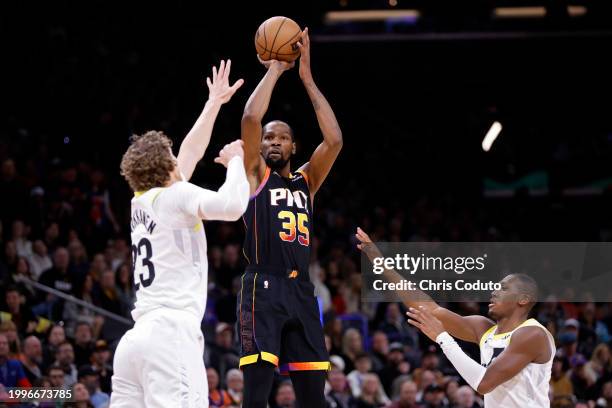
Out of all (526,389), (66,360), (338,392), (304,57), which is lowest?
(526,389)

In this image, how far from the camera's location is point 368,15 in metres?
18.5

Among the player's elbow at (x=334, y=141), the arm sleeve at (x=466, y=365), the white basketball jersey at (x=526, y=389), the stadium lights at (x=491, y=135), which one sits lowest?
the white basketball jersey at (x=526, y=389)

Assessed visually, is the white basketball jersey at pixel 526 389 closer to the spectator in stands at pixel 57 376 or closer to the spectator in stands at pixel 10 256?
the spectator in stands at pixel 57 376

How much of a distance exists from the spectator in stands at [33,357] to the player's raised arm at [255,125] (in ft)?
14.5

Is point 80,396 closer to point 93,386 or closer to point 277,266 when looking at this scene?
point 93,386

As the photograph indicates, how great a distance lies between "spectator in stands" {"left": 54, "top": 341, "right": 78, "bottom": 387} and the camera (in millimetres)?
10344

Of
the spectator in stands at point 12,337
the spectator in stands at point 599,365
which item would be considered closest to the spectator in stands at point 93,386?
the spectator in stands at point 12,337

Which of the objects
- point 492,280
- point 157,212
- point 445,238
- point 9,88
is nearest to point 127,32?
point 9,88

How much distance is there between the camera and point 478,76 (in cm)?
2111

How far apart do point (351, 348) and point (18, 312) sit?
4.15m

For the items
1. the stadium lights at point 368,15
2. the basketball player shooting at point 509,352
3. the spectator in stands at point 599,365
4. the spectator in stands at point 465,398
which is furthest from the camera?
the stadium lights at point 368,15

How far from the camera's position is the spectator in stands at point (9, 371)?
980 centimetres

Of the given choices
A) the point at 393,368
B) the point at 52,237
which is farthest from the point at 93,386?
the point at 393,368

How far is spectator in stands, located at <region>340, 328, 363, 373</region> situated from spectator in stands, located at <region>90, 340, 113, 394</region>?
10.2 feet
